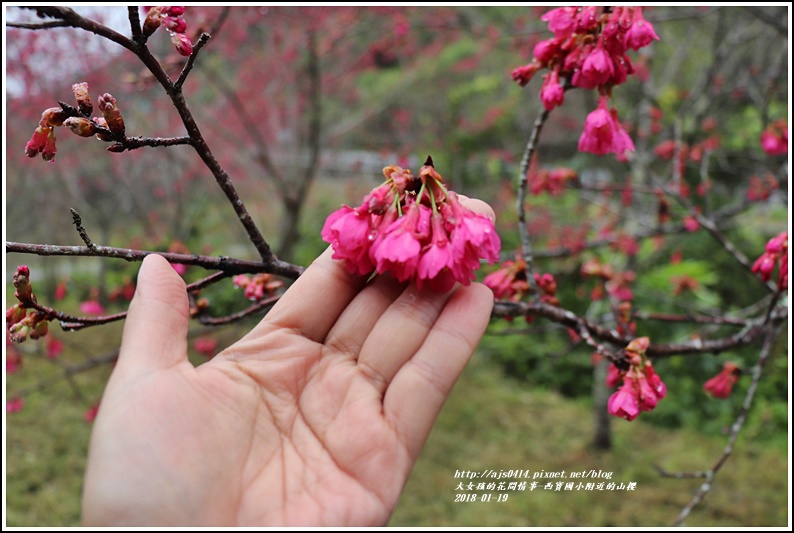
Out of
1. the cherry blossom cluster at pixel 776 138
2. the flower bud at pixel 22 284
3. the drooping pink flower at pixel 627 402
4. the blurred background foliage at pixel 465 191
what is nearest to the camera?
the flower bud at pixel 22 284

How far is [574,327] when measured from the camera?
58.5 inches

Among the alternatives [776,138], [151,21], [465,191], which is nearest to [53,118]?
[151,21]

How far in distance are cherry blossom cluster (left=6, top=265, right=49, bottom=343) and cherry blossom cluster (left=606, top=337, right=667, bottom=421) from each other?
4.48 feet

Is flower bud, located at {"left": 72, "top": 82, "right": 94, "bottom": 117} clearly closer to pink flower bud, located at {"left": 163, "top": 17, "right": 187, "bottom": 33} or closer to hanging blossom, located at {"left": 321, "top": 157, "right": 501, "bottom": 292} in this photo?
pink flower bud, located at {"left": 163, "top": 17, "right": 187, "bottom": 33}

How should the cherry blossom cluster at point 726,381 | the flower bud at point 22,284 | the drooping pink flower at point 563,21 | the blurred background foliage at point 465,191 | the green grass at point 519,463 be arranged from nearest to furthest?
the flower bud at point 22,284, the drooping pink flower at point 563,21, the cherry blossom cluster at point 726,381, the green grass at point 519,463, the blurred background foliage at point 465,191

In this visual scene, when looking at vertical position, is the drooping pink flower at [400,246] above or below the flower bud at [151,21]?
below

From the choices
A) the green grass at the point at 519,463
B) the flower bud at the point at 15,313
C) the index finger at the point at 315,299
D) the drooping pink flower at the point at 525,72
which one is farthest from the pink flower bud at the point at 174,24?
the green grass at the point at 519,463

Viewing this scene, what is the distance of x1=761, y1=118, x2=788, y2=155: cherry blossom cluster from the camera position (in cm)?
277

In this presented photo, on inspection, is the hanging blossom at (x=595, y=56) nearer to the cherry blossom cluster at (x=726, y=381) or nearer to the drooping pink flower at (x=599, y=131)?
the drooping pink flower at (x=599, y=131)

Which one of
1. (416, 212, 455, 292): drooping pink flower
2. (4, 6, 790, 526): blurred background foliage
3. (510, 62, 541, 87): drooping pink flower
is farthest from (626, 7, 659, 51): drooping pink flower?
(4, 6, 790, 526): blurred background foliage

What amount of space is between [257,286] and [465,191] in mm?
6481

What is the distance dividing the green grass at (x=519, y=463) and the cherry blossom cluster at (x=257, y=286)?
2.38m

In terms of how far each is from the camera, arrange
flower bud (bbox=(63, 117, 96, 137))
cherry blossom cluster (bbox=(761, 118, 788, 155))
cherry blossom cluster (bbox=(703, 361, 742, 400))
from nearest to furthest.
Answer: flower bud (bbox=(63, 117, 96, 137))
cherry blossom cluster (bbox=(703, 361, 742, 400))
cherry blossom cluster (bbox=(761, 118, 788, 155))

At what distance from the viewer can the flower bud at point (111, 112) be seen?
1.01 metres
